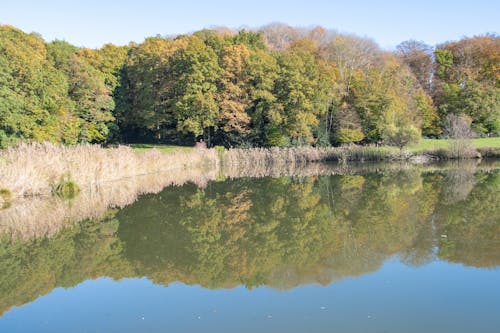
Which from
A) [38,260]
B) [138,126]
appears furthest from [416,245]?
Result: [138,126]

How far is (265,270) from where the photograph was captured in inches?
277

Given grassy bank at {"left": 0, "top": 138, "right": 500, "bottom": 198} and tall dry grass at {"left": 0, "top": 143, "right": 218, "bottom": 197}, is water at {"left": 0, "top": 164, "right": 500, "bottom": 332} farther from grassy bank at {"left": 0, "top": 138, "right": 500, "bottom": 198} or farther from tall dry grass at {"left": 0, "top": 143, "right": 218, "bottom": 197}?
grassy bank at {"left": 0, "top": 138, "right": 500, "bottom": 198}

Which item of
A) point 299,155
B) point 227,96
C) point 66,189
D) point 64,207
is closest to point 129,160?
point 66,189

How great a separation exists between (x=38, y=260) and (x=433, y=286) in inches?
251

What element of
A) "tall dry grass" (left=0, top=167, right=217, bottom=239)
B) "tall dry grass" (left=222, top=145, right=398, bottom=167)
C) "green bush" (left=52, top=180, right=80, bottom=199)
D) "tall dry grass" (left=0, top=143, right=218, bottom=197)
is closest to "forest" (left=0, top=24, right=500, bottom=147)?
"tall dry grass" (left=222, top=145, right=398, bottom=167)

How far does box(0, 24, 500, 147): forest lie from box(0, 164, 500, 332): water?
21.2 meters

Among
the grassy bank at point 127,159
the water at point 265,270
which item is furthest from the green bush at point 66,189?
the water at point 265,270

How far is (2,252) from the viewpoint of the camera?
27.9 feet

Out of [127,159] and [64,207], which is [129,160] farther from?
[64,207]

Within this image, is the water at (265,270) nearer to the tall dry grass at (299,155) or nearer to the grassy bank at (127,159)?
the grassy bank at (127,159)

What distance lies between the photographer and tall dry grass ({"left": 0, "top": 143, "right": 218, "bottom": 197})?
48.0ft

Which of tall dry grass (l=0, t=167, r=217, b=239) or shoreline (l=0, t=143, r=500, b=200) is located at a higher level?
shoreline (l=0, t=143, r=500, b=200)

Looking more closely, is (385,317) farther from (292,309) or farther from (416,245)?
(416,245)

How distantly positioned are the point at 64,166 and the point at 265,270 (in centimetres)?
1213
